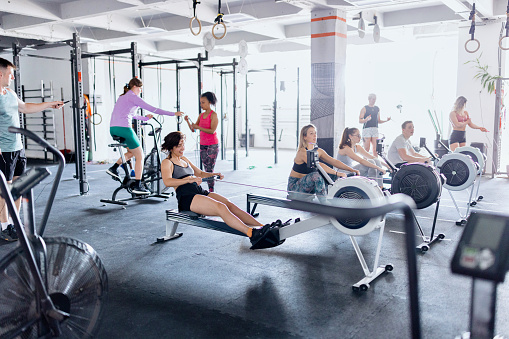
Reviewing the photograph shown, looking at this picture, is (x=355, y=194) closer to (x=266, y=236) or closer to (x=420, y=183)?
(x=266, y=236)

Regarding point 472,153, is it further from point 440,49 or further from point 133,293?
point 440,49

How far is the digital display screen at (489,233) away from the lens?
110 cm

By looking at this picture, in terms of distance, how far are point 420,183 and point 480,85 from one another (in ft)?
16.1

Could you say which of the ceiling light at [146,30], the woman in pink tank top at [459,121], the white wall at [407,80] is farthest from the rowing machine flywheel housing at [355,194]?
the white wall at [407,80]

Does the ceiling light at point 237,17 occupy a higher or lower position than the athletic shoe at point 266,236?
higher

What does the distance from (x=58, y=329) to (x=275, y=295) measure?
4.36 feet

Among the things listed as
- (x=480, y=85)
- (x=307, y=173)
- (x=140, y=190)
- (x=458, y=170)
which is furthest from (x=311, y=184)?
(x=480, y=85)

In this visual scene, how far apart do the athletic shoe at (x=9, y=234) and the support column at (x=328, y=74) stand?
4.33 m

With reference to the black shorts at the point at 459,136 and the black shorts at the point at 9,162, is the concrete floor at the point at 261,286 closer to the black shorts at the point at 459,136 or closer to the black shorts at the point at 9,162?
the black shorts at the point at 9,162

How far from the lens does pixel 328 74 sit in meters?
6.65

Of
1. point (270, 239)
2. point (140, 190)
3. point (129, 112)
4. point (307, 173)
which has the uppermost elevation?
point (129, 112)

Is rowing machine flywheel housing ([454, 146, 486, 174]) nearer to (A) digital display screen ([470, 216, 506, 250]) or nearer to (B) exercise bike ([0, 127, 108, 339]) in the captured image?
(A) digital display screen ([470, 216, 506, 250])

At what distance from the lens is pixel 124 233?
407 centimetres

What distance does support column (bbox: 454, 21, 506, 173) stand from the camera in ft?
24.6
